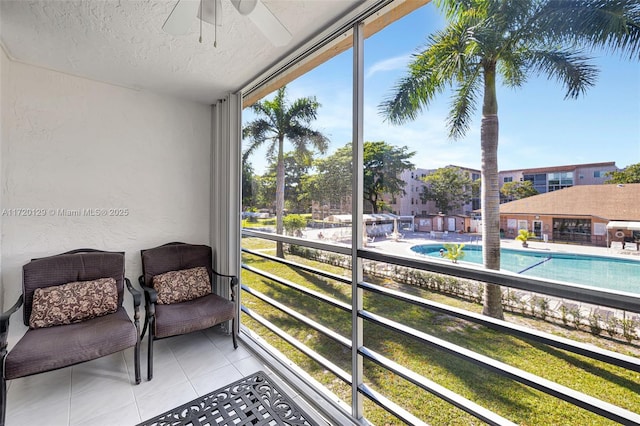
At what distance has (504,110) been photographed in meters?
1.16

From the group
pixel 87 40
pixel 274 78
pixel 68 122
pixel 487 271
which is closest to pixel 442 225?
pixel 487 271

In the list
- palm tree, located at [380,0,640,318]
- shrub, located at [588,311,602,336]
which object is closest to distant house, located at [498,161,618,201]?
palm tree, located at [380,0,640,318]

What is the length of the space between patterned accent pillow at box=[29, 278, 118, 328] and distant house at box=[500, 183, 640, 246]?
2820 mm

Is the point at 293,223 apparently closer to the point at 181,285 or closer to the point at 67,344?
the point at 181,285

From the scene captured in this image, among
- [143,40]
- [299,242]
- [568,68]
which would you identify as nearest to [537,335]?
[568,68]

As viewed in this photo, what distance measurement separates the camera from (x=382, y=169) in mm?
1641

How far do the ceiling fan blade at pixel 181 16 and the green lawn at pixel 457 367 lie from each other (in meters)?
1.69

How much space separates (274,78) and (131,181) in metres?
1.72

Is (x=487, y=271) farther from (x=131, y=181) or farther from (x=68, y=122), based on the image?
(x=68, y=122)

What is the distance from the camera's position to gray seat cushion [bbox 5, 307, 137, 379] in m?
1.63

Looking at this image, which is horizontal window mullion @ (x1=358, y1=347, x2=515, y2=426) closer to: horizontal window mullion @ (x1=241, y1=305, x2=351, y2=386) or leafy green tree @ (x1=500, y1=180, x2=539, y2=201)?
horizontal window mullion @ (x1=241, y1=305, x2=351, y2=386)

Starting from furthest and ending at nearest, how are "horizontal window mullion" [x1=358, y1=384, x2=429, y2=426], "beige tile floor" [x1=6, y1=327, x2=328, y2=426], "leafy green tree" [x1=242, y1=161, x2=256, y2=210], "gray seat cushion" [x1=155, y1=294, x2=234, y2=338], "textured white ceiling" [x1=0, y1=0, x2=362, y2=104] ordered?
1. "leafy green tree" [x1=242, y1=161, x2=256, y2=210]
2. "gray seat cushion" [x1=155, y1=294, x2=234, y2=338]
3. "beige tile floor" [x1=6, y1=327, x2=328, y2=426]
4. "textured white ceiling" [x1=0, y1=0, x2=362, y2=104]
5. "horizontal window mullion" [x1=358, y1=384, x2=429, y2=426]

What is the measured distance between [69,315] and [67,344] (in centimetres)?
42

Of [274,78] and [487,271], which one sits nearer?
[487,271]
